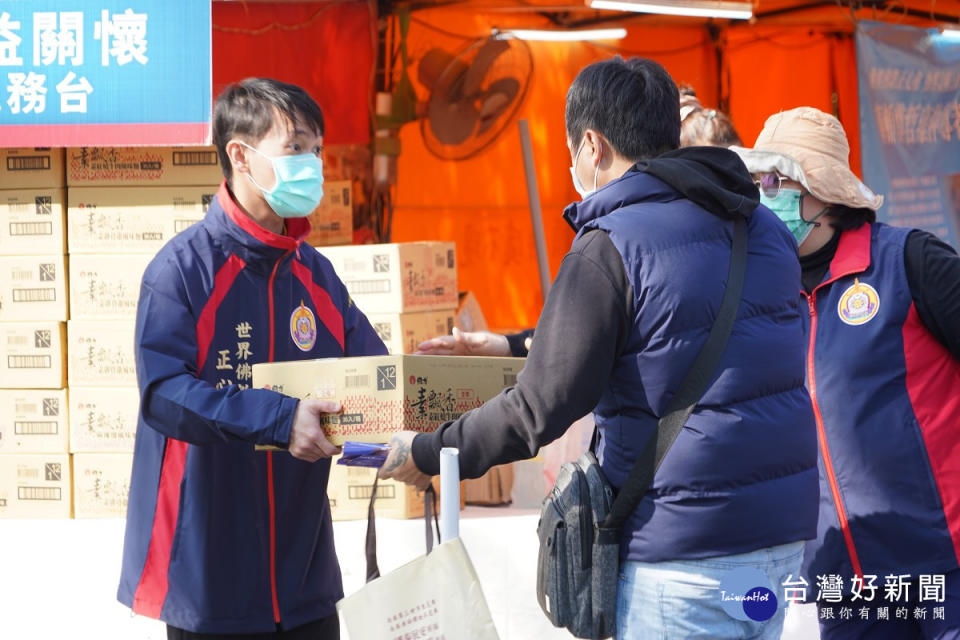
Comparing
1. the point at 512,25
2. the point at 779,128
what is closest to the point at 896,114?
the point at 512,25

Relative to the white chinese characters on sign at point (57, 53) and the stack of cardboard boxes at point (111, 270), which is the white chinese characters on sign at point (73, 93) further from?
the stack of cardboard boxes at point (111, 270)

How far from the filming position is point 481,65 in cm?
711

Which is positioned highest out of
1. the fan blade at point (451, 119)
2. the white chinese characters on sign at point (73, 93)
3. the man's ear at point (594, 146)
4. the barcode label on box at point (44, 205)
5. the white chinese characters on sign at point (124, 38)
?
the fan blade at point (451, 119)

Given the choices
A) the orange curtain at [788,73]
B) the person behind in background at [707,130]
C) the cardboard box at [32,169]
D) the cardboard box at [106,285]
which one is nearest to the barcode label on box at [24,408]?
the cardboard box at [106,285]

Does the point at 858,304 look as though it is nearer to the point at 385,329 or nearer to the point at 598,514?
the point at 598,514

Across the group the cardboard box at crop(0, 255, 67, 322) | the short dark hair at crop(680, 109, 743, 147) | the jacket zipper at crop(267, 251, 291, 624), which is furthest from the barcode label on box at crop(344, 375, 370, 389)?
the cardboard box at crop(0, 255, 67, 322)

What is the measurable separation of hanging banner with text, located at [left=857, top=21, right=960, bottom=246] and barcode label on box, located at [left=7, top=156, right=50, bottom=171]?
448 centimetres

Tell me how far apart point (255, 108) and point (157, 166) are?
172cm

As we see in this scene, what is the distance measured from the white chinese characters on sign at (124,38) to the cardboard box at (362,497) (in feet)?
5.79

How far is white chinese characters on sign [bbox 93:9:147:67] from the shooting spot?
13.9 feet

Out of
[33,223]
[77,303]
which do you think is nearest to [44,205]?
[33,223]

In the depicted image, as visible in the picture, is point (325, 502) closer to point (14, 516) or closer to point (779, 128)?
point (779, 128)

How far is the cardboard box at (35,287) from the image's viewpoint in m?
4.54

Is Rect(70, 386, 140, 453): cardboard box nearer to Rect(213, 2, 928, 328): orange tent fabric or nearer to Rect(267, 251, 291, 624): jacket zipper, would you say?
Rect(267, 251, 291, 624): jacket zipper
